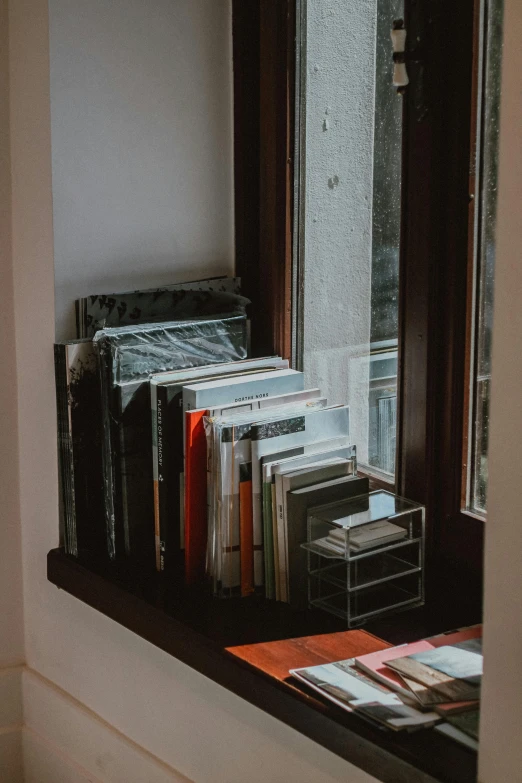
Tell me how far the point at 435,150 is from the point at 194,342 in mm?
560

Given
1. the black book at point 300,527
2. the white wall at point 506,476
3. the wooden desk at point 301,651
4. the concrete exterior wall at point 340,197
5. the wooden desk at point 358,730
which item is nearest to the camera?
the white wall at point 506,476

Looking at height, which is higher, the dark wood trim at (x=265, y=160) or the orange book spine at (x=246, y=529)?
the dark wood trim at (x=265, y=160)

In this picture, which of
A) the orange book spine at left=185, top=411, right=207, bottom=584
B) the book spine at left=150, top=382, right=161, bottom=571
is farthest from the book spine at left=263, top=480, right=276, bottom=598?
the book spine at left=150, top=382, right=161, bottom=571

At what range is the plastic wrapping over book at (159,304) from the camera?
1868 millimetres

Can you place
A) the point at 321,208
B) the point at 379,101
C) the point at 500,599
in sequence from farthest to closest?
the point at 321,208 < the point at 379,101 < the point at 500,599

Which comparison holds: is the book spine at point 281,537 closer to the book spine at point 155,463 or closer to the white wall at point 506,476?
the book spine at point 155,463

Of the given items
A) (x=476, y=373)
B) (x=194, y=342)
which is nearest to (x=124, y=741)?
(x=194, y=342)

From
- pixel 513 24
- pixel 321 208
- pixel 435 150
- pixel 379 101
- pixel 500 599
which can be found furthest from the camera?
pixel 321 208

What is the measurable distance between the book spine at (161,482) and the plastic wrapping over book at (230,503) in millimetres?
103

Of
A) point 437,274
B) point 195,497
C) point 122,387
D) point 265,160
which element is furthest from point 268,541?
point 265,160

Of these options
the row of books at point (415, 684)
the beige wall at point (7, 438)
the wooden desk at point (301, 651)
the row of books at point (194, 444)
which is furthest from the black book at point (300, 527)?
the beige wall at point (7, 438)

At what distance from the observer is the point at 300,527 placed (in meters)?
1.62

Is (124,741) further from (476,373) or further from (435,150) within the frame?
(435,150)

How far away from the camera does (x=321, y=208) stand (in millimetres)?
1841
